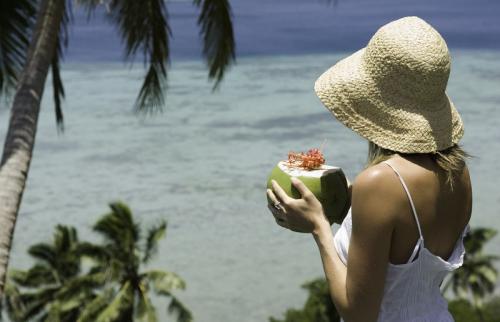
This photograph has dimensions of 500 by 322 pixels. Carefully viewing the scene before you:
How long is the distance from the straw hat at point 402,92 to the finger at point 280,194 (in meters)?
0.27

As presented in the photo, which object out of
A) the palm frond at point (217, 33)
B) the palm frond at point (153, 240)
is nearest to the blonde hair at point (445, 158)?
the palm frond at point (217, 33)

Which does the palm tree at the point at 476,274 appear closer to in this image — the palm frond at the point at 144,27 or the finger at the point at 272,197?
the palm frond at the point at 144,27

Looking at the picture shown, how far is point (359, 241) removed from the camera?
7.61 ft

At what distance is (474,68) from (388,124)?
116 m

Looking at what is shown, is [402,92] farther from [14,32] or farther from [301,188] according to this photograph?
[14,32]

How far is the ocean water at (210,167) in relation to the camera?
7750cm

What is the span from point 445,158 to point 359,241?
0.33m

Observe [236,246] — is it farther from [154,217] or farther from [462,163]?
[462,163]

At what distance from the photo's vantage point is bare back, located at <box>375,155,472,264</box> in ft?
7.57

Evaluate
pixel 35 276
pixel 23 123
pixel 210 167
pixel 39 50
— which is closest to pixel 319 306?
pixel 35 276

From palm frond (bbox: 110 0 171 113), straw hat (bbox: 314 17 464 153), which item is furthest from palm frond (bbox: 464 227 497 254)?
straw hat (bbox: 314 17 464 153)

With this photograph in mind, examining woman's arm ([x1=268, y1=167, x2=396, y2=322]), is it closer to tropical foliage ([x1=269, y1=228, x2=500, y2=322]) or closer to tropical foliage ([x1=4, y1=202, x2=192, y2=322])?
tropical foliage ([x1=4, y1=202, x2=192, y2=322])

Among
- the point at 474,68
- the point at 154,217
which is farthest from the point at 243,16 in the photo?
the point at 154,217

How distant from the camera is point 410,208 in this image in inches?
91.0
